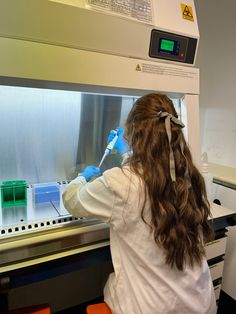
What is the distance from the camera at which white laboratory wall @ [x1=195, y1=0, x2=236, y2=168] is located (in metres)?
1.90

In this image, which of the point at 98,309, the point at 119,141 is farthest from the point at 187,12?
the point at 98,309

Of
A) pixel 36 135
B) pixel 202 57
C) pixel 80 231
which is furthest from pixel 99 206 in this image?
pixel 202 57

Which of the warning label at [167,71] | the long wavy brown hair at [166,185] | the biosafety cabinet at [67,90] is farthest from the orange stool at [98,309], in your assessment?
the warning label at [167,71]

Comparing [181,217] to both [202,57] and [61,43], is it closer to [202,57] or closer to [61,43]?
[61,43]

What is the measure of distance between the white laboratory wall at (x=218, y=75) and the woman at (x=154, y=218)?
4.09ft

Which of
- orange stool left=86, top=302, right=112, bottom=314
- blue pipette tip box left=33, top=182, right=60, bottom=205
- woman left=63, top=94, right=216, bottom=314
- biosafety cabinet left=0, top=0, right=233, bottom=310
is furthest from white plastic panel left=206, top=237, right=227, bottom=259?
blue pipette tip box left=33, top=182, right=60, bottom=205

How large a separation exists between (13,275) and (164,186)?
55 cm

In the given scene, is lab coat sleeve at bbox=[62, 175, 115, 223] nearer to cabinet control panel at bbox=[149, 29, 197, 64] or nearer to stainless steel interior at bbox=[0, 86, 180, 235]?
stainless steel interior at bbox=[0, 86, 180, 235]

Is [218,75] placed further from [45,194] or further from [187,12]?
[45,194]

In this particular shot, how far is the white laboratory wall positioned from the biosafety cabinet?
2.85ft

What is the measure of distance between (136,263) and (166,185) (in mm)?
275

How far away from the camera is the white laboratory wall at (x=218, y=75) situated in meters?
1.90

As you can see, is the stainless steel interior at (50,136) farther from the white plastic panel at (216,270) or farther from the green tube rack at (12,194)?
the white plastic panel at (216,270)

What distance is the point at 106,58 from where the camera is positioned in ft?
3.17
